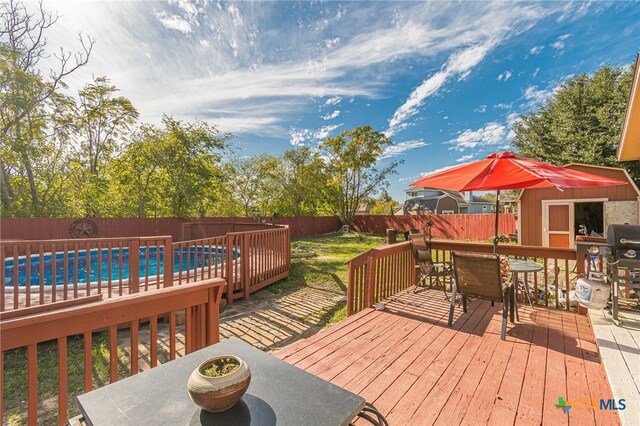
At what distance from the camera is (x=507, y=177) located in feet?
10.1

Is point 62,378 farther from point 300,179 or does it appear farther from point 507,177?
point 300,179

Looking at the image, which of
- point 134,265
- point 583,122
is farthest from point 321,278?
point 583,122

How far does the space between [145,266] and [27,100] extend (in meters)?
12.3

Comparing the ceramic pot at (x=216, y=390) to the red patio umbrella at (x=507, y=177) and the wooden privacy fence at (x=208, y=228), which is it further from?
the wooden privacy fence at (x=208, y=228)

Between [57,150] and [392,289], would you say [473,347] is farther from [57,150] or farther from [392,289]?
[57,150]

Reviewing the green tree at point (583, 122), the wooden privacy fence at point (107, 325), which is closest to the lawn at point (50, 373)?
the wooden privacy fence at point (107, 325)

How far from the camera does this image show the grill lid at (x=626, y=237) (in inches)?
107

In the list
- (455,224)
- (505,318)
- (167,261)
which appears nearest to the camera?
(505,318)

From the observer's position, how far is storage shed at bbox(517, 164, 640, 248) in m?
8.46

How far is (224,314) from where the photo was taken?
4.67 meters

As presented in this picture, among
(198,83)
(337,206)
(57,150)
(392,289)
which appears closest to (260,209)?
(337,206)

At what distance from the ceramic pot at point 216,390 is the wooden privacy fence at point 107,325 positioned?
0.87m

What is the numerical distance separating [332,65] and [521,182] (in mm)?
8593

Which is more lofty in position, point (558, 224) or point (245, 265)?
point (558, 224)
